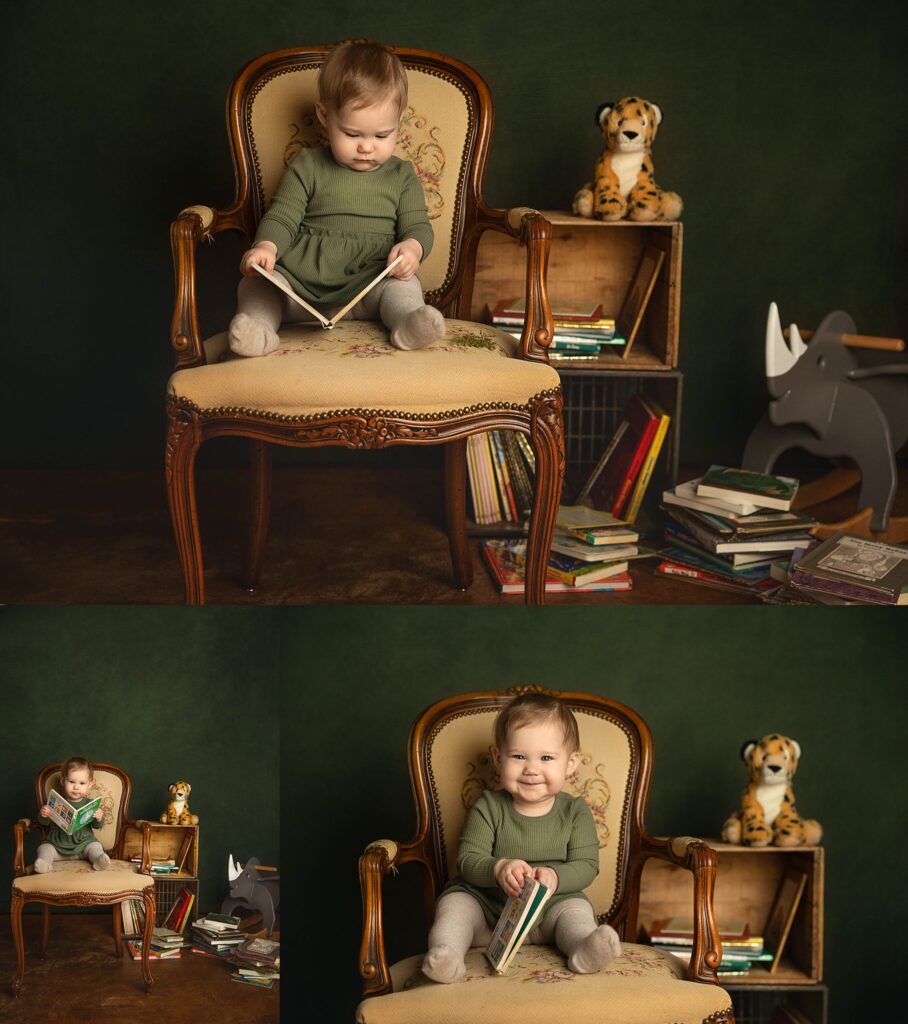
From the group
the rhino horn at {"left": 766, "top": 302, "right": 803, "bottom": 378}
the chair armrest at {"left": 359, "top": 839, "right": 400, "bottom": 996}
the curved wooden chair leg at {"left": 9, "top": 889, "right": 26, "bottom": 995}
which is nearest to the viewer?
the chair armrest at {"left": 359, "top": 839, "right": 400, "bottom": 996}

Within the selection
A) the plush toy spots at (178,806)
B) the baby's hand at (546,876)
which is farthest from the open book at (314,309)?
the baby's hand at (546,876)

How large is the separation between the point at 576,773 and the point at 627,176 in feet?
4.92

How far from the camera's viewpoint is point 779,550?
2.98 metres

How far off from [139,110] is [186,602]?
57.9 inches

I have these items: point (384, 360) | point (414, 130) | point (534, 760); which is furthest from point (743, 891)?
point (414, 130)

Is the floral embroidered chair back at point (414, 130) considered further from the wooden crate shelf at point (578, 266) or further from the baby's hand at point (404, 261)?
the wooden crate shelf at point (578, 266)

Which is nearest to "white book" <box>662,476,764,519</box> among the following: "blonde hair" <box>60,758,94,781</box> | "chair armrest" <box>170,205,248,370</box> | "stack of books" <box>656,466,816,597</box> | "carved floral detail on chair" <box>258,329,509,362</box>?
"stack of books" <box>656,466,816,597</box>

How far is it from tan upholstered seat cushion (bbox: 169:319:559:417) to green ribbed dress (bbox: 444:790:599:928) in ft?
2.44

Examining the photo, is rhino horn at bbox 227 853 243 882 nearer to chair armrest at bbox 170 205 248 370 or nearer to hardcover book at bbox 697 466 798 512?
chair armrest at bbox 170 205 248 370

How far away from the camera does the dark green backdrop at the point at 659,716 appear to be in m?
2.90

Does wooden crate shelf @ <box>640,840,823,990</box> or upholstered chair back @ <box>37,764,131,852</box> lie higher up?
upholstered chair back @ <box>37,764,131,852</box>

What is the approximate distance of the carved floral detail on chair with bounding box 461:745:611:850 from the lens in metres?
2.43

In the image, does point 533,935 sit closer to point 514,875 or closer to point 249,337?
point 514,875

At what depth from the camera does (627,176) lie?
3137mm
